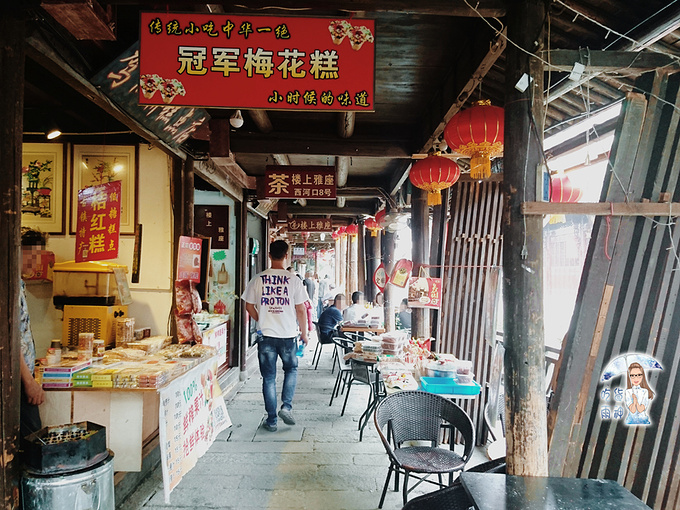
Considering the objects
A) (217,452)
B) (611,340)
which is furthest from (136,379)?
(611,340)

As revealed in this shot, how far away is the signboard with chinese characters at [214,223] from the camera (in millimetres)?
8406

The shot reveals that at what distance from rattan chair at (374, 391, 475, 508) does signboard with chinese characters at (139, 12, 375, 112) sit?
278cm

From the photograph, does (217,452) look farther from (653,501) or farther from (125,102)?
(653,501)

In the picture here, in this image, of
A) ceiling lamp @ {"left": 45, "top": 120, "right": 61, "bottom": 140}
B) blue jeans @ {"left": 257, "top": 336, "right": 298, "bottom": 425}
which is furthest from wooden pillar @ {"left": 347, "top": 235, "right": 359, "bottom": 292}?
ceiling lamp @ {"left": 45, "top": 120, "right": 61, "bottom": 140}

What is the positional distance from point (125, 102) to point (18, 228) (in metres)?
1.61

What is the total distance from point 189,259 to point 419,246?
4.19 meters

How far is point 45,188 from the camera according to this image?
538cm

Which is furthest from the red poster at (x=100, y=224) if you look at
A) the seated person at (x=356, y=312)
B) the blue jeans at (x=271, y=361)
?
the seated person at (x=356, y=312)

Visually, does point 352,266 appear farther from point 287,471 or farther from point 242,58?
point 242,58

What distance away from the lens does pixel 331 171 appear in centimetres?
729

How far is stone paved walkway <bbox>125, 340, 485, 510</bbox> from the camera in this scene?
13.2 ft

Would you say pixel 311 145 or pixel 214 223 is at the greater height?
pixel 311 145

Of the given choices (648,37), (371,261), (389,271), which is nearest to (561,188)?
(648,37)

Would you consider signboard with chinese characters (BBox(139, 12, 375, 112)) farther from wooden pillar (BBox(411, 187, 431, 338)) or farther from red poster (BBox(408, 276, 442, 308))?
wooden pillar (BBox(411, 187, 431, 338))
